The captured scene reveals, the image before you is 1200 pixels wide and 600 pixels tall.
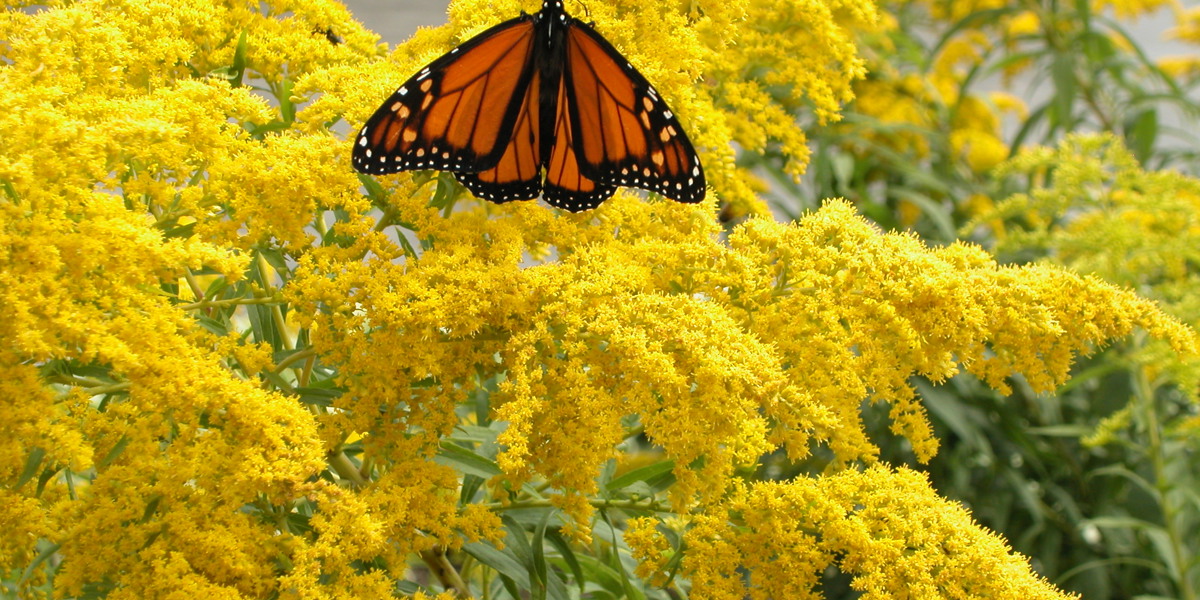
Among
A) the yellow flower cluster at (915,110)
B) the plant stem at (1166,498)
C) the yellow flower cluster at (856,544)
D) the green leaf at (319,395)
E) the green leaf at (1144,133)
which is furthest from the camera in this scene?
the yellow flower cluster at (915,110)

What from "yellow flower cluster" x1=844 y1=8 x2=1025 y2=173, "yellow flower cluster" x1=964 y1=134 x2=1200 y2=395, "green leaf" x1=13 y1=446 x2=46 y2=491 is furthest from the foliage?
"yellow flower cluster" x1=844 y1=8 x2=1025 y2=173

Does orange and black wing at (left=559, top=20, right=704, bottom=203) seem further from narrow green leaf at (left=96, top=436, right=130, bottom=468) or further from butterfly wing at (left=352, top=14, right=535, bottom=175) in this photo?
narrow green leaf at (left=96, top=436, right=130, bottom=468)

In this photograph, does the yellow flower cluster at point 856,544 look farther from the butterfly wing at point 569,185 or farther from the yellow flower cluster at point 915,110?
the yellow flower cluster at point 915,110

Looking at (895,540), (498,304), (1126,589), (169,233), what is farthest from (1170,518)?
(169,233)

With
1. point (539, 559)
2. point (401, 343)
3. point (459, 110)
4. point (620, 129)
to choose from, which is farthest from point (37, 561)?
point (620, 129)

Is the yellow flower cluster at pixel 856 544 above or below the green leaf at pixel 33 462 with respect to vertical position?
above

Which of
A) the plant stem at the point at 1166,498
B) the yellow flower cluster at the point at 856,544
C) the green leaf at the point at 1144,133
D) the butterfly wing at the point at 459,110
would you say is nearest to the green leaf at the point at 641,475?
the yellow flower cluster at the point at 856,544

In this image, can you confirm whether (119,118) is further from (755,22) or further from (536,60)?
(755,22)
